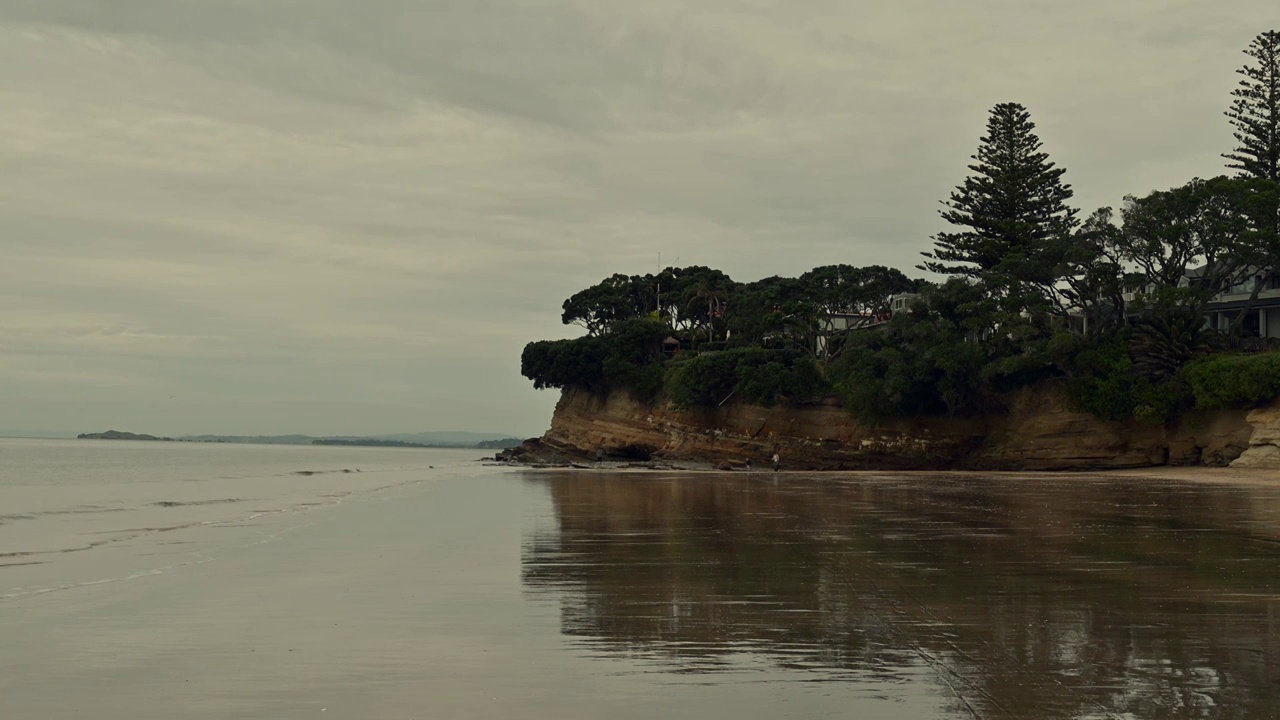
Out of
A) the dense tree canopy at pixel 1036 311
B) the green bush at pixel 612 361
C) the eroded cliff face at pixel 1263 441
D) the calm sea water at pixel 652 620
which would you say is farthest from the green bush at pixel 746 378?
the calm sea water at pixel 652 620

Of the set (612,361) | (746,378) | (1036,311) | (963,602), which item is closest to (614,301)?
(612,361)

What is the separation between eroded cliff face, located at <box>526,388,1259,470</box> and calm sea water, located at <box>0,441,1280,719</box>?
39.0 meters

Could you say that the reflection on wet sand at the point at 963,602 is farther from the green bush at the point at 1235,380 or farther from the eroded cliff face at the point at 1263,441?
the green bush at the point at 1235,380

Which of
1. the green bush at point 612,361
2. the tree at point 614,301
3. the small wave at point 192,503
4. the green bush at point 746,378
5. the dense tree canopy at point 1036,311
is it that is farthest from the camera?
the tree at point 614,301

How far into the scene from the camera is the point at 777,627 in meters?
A: 9.20

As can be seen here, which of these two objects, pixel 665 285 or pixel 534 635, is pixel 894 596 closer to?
pixel 534 635

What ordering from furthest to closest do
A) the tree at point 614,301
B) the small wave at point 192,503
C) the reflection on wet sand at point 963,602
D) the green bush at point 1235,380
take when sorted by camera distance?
the tree at point 614,301, the green bush at point 1235,380, the small wave at point 192,503, the reflection on wet sand at point 963,602

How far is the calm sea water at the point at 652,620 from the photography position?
6.79 m

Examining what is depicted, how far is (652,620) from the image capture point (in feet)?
31.5

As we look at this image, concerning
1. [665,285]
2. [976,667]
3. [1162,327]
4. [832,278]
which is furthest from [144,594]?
[665,285]

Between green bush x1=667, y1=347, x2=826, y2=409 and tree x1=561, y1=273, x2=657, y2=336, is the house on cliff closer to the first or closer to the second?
green bush x1=667, y1=347, x2=826, y2=409

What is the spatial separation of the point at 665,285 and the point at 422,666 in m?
94.6

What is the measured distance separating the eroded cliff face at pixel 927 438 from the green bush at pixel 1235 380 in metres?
1.19

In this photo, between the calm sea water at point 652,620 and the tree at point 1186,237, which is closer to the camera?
the calm sea water at point 652,620
